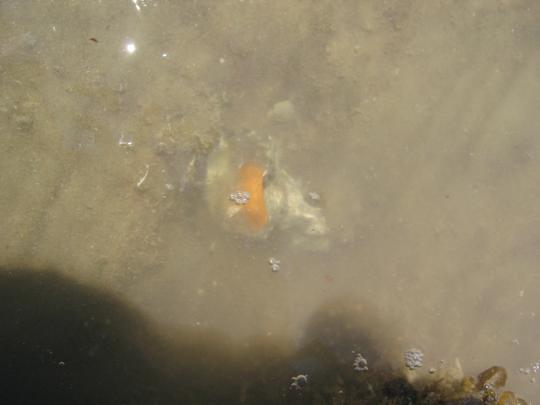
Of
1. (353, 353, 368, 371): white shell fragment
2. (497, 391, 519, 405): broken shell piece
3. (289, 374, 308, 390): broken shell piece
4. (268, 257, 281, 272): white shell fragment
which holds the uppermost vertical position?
(268, 257, 281, 272): white shell fragment

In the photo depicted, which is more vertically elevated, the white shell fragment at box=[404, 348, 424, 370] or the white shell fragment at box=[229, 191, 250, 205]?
the white shell fragment at box=[229, 191, 250, 205]

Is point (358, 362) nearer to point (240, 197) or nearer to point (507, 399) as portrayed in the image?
point (507, 399)

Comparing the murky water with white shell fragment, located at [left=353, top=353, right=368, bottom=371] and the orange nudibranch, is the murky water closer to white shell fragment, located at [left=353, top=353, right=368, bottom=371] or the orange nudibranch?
the orange nudibranch

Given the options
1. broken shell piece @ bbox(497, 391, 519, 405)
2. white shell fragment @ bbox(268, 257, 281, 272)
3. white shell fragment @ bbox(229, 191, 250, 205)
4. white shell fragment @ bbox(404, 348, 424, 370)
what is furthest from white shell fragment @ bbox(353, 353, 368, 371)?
white shell fragment @ bbox(229, 191, 250, 205)

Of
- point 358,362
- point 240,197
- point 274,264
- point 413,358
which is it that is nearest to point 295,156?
point 240,197

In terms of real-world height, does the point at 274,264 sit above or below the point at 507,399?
above

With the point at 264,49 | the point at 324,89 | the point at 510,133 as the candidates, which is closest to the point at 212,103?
the point at 264,49

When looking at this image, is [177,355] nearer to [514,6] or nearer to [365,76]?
[365,76]
